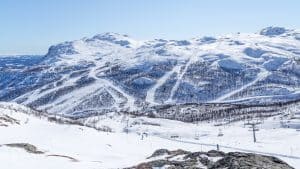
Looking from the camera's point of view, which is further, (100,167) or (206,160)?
(100,167)

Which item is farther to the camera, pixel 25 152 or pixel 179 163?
pixel 25 152

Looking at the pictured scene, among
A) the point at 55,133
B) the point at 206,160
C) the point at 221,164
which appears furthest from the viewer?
the point at 55,133

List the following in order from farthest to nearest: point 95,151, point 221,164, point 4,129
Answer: point 4,129 → point 95,151 → point 221,164

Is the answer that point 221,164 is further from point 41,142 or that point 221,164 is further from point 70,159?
point 41,142

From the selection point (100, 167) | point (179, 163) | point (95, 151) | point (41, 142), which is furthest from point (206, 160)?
point (41, 142)

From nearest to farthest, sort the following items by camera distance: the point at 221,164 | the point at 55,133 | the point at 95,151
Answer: the point at 221,164 → the point at 95,151 → the point at 55,133

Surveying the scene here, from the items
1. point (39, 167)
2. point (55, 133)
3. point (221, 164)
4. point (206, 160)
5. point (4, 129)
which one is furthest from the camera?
point (55, 133)

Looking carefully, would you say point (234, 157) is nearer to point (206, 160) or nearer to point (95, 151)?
point (206, 160)

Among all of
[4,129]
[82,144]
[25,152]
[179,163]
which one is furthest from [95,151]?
[179,163]
